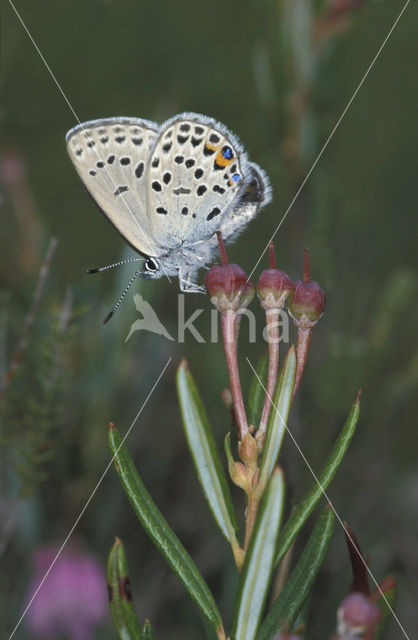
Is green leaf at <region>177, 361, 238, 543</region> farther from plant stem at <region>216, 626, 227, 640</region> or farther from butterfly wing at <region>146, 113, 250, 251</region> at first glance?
butterfly wing at <region>146, 113, 250, 251</region>

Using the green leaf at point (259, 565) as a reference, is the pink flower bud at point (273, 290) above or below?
above

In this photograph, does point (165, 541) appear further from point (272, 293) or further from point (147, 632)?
point (272, 293)

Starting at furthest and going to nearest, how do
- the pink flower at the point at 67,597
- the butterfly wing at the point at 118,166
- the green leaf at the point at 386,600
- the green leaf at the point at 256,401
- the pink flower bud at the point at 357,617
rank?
the pink flower at the point at 67,597 → the butterfly wing at the point at 118,166 → the green leaf at the point at 256,401 → the green leaf at the point at 386,600 → the pink flower bud at the point at 357,617

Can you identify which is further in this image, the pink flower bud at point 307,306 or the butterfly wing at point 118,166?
the butterfly wing at point 118,166

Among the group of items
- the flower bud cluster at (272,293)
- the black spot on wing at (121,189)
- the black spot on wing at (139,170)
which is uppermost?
the flower bud cluster at (272,293)

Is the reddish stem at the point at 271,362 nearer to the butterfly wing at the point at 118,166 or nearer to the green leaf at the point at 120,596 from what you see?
the green leaf at the point at 120,596

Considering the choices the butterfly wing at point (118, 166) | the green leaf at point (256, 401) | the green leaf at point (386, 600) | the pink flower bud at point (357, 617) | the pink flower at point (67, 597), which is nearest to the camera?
the pink flower bud at point (357, 617)

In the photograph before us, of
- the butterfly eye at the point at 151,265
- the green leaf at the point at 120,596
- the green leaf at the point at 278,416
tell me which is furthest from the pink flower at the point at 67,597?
the green leaf at the point at 278,416
